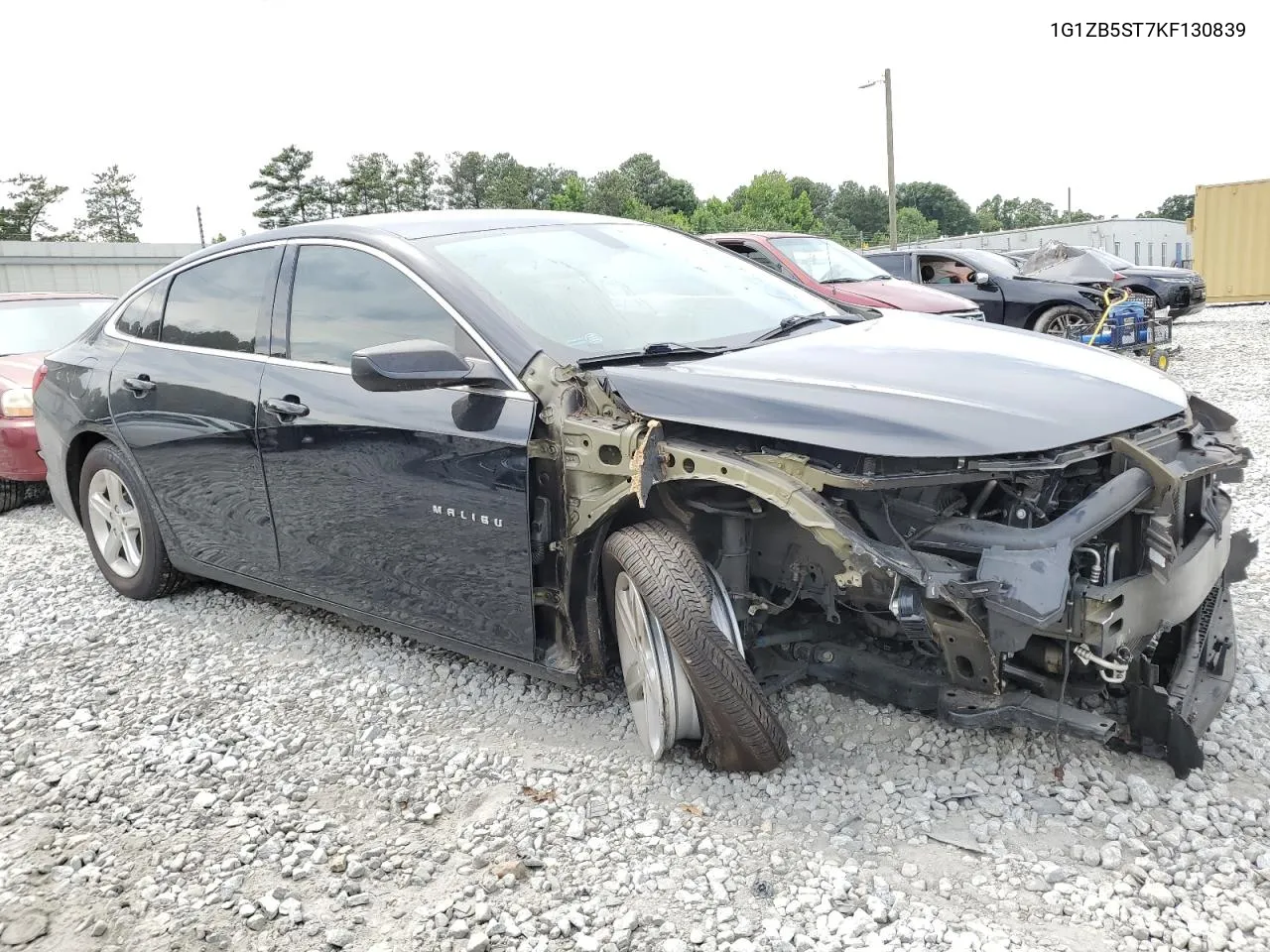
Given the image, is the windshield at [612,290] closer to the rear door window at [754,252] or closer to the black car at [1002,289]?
the rear door window at [754,252]

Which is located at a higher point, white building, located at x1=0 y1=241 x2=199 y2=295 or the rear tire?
white building, located at x1=0 y1=241 x2=199 y2=295

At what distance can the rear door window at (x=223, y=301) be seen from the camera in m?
3.83

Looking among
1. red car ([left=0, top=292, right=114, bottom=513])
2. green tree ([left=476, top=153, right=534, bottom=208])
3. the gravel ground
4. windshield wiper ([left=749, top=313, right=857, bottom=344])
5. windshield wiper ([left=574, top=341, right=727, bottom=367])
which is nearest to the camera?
the gravel ground

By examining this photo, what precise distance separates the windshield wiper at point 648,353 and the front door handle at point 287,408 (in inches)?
46.0

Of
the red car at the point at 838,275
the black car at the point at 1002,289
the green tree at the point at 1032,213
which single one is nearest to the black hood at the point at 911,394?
the red car at the point at 838,275

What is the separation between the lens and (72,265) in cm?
3469

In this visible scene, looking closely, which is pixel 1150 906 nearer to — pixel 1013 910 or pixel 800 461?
pixel 1013 910

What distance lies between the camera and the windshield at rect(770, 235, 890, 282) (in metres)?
9.83

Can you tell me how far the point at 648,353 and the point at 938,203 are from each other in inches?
4298

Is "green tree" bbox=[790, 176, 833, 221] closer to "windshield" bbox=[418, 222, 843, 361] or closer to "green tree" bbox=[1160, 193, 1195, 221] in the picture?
"green tree" bbox=[1160, 193, 1195, 221]

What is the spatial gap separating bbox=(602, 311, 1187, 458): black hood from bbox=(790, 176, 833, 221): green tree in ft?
296

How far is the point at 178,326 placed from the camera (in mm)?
4230

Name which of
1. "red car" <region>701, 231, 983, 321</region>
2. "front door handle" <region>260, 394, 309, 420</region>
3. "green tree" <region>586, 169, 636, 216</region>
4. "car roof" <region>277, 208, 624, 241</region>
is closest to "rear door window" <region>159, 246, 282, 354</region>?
"car roof" <region>277, 208, 624, 241</region>

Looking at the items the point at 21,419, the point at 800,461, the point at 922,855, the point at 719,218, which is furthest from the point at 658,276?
the point at 719,218
